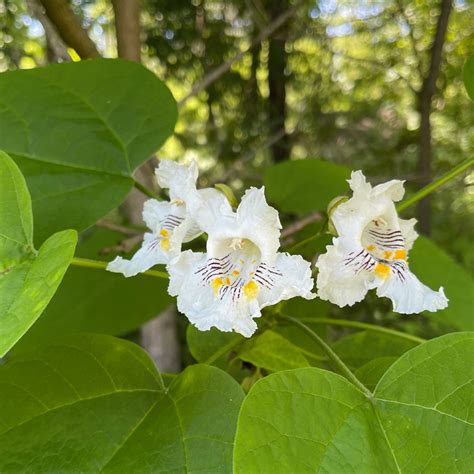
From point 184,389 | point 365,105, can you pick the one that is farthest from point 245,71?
point 184,389

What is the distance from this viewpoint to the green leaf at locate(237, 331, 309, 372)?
0.61m

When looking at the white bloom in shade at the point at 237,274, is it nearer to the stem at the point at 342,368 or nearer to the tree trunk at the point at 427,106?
the stem at the point at 342,368

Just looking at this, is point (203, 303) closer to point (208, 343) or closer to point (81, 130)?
point (208, 343)

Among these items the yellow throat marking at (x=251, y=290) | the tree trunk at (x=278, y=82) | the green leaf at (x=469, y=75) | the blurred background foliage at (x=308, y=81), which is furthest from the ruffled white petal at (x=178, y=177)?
the tree trunk at (x=278, y=82)

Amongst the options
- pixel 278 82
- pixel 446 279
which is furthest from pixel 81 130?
pixel 278 82

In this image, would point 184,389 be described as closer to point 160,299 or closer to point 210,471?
point 210,471

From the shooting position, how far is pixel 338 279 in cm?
60

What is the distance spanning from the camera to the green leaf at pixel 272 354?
0.61m

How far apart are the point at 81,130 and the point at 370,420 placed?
20.0 inches

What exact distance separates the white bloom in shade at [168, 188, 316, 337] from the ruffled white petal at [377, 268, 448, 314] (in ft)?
0.30

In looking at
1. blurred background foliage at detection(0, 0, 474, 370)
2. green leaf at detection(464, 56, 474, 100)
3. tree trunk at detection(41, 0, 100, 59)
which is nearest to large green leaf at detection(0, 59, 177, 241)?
tree trunk at detection(41, 0, 100, 59)

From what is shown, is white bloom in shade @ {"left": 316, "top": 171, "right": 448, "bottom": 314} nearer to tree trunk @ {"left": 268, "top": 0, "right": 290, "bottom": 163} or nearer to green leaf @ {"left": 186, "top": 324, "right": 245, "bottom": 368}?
green leaf @ {"left": 186, "top": 324, "right": 245, "bottom": 368}

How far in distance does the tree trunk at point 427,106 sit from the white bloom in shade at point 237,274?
98 centimetres

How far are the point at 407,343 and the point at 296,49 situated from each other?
1459 mm
